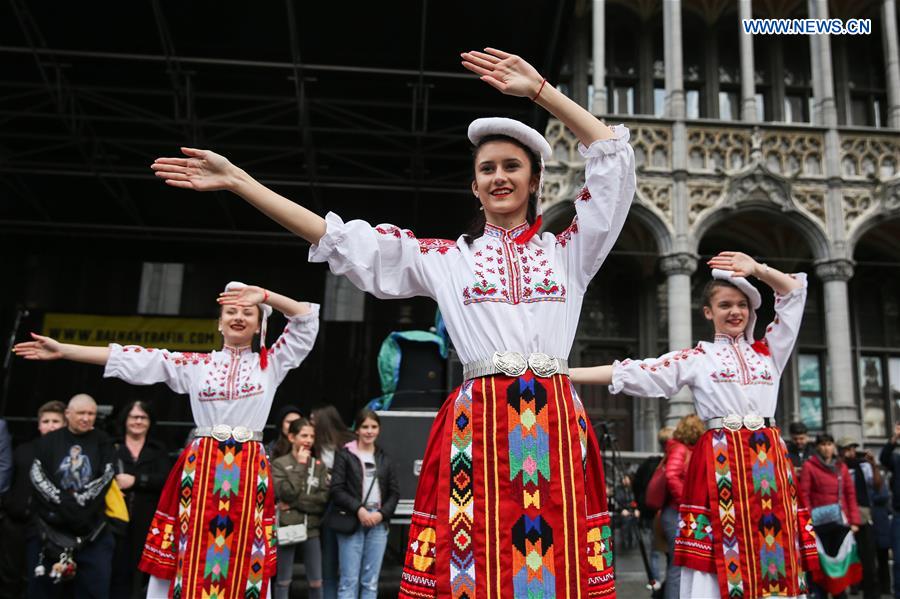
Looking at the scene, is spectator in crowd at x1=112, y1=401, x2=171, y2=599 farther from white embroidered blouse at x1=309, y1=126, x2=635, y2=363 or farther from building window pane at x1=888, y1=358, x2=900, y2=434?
building window pane at x1=888, y1=358, x2=900, y2=434

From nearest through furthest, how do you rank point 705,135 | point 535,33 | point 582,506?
point 582,506, point 535,33, point 705,135

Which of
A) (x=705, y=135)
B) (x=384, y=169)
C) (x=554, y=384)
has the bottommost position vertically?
(x=554, y=384)

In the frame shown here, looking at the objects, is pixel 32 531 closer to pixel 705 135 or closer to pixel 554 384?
pixel 554 384

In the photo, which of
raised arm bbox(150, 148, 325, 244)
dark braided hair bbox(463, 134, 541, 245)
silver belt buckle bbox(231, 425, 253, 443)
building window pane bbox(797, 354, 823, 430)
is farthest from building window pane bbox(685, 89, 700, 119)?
raised arm bbox(150, 148, 325, 244)

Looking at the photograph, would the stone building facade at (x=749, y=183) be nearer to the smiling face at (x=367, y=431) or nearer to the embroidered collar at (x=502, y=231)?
the smiling face at (x=367, y=431)

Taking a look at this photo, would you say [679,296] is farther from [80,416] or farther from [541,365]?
Answer: [541,365]

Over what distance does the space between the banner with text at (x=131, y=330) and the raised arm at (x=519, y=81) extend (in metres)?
10.4

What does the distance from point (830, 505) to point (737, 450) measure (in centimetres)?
404

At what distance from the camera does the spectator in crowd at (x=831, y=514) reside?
7.10m

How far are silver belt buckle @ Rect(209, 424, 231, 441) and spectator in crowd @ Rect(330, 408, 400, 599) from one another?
213 centimetres

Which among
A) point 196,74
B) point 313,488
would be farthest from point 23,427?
point 313,488

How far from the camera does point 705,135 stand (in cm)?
1766

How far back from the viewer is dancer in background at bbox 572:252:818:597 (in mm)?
4254

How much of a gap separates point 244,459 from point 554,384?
9.14ft
